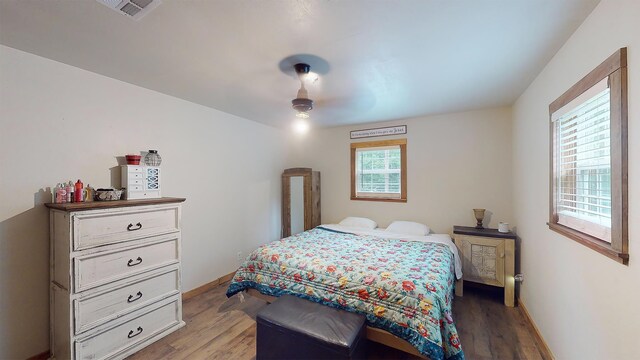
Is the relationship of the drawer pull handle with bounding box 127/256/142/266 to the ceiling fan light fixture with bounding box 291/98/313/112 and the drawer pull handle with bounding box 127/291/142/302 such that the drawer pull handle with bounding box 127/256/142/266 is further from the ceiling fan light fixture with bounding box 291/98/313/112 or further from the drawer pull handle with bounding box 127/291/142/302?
the ceiling fan light fixture with bounding box 291/98/313/112

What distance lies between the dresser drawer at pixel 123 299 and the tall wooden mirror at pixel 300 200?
2.19 m

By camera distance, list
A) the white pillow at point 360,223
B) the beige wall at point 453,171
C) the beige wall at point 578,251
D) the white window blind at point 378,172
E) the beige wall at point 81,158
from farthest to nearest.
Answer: the white window blind at point 378,172, the white pillow at point 360,223, the beige wall at point 453,171, the beige wall at point 81,158, the beige wall at point 578,251

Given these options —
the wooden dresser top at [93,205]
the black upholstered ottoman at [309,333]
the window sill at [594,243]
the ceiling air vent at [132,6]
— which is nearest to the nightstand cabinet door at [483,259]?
the window sill at [594,243]

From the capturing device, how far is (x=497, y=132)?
327 centimetres

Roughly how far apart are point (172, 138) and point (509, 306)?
4.27m

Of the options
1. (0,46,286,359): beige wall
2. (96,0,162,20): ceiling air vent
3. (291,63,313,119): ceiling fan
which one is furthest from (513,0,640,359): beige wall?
(0,46,286,359): beige wall

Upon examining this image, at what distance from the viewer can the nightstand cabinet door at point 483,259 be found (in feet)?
9.30

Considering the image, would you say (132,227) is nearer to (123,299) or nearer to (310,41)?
(123,299)

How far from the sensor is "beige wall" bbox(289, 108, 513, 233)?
10.7 ft

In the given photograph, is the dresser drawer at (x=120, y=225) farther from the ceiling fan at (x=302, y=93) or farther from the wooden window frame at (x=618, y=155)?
the wooden window frame at (x=618, y=155)

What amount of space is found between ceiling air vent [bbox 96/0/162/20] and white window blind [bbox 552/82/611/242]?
2426 mm

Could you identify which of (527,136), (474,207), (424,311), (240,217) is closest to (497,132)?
(527,136)

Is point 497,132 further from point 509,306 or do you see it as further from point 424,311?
point 424,311

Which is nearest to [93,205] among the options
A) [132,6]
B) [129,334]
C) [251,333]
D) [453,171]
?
[129,334]
